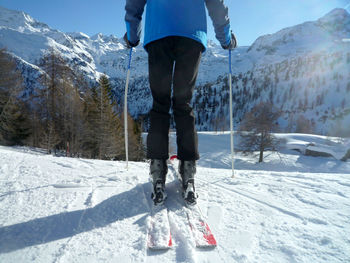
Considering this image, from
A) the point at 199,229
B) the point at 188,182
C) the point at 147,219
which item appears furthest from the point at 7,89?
the point at 199,229

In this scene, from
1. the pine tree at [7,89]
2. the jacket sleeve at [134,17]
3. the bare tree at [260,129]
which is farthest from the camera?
the bare tree at [260,129]

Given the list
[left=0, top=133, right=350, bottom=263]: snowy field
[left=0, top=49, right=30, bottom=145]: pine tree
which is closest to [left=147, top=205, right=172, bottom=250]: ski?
[left=0, top=133, right=350, bottom=263]: snowy field

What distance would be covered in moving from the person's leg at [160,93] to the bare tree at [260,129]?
20297 millimetres

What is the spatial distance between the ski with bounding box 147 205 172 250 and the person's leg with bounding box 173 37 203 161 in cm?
53

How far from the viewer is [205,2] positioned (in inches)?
67.1

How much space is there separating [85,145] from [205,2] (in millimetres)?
17513

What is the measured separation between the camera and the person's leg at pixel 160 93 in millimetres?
1479

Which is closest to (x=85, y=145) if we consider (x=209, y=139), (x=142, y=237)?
(x=142, y=237)

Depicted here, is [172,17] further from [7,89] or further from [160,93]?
[7,89]

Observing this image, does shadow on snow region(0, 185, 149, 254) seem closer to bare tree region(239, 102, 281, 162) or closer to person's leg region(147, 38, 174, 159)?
person's leg region(147, 38, 174, 159)

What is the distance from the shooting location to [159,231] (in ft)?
3.17

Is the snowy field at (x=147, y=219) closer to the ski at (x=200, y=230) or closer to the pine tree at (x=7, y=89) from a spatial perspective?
the ski at (x=200, y=230)

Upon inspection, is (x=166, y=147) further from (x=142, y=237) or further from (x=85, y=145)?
(x=85, y=145)

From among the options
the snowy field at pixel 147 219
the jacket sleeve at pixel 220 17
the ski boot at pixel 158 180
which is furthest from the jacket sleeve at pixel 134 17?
the snowy field at pixel 147 219
